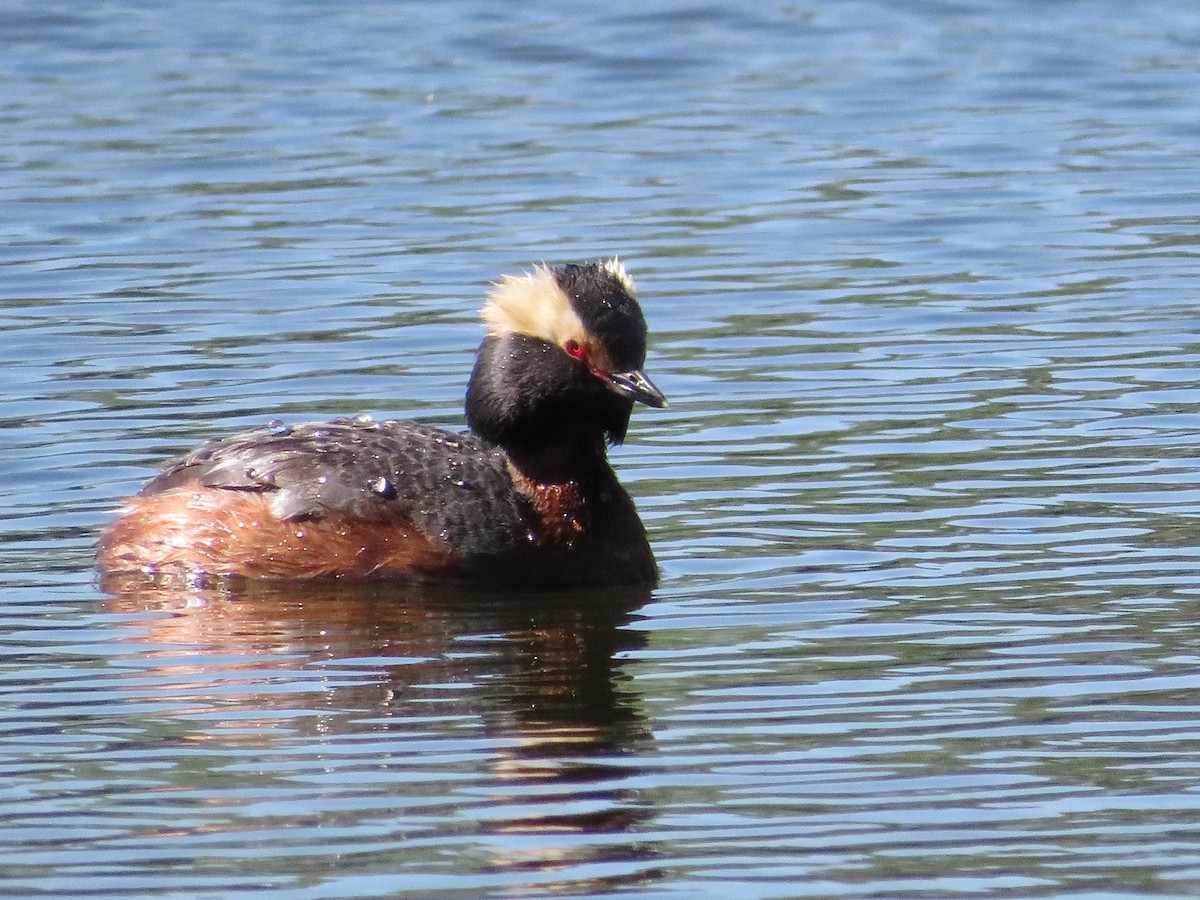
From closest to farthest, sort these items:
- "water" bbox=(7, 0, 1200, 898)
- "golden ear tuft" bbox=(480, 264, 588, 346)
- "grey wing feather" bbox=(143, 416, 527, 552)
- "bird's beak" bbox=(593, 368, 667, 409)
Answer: "water" bbox=(7, 0, 1200, 898)
"bird's beak" bbox=(593, 368, 667, 409)
"golden ear tuft" bbox=(480, 264, 588, 346)
"grey wing feather" bbox=(143, 416, 527, 552)

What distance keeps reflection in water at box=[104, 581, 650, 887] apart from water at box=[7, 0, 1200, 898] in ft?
0.09

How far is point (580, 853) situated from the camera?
6.92 metres

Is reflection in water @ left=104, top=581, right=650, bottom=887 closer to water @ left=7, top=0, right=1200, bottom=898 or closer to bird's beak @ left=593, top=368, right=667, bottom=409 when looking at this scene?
water @ left=7, top=0, right=1200, bottom=898

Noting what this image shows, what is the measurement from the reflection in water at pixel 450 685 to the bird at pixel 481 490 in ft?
0.38

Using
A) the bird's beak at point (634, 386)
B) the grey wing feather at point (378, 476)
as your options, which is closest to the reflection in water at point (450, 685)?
the grey wing feather at point (378, 476)

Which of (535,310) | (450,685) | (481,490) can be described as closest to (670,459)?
(481,490)

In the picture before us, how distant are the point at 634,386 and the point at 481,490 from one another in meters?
0.80

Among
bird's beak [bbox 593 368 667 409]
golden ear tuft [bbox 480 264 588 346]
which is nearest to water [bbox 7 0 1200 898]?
bird's beak [bbox 593 368 667 409]

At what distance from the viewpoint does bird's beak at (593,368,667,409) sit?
9.68 metres

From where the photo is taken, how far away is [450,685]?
861 cm

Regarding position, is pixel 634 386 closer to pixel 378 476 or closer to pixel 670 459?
pixel 378 476

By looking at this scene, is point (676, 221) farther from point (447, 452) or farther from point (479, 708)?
point (479, 708)

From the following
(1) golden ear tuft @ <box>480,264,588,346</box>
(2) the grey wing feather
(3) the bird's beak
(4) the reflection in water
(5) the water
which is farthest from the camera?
(2) the grey wing feather

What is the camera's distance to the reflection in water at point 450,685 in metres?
7.25
